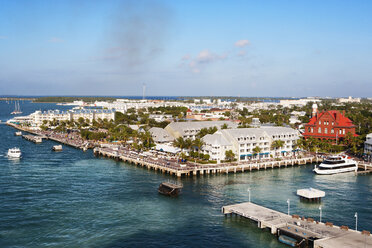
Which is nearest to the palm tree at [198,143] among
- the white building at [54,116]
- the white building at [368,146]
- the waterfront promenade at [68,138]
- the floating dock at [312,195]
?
the floating dock at [312,195]

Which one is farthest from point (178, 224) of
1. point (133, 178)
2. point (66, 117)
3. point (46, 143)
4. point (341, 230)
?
point (66, 117)

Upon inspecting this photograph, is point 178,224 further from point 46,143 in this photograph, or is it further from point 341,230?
point 46,143

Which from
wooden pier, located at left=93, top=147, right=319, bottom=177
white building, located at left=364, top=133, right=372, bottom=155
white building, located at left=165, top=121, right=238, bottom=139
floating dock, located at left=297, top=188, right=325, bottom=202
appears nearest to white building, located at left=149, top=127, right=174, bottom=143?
white building, located at left=165, top=121, right=238, bottom=139

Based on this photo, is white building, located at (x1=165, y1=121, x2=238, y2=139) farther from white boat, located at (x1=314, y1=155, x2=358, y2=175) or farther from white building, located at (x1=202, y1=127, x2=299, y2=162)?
white boat, located at (x1=314, y1=155, x2=358, y2=175)

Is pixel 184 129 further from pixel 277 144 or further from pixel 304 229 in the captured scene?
pixel 304 229

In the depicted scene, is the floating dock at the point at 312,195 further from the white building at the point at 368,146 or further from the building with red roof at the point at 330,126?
the building with red roof at the point at 330,126

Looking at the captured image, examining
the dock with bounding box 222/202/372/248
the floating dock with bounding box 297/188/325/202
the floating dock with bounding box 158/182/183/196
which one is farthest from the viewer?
the floating dock with bounding box 158/182/183/196
